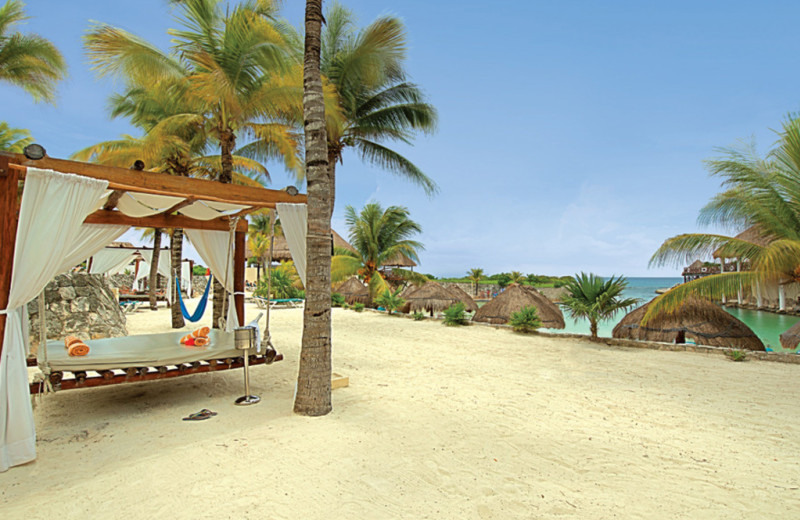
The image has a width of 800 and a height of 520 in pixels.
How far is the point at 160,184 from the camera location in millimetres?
3635

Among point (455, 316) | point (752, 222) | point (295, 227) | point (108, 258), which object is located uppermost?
point (752, 222)

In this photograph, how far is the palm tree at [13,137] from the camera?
11748 millimetres

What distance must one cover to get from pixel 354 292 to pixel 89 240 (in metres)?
11.6

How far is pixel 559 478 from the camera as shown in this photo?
7.72 feet

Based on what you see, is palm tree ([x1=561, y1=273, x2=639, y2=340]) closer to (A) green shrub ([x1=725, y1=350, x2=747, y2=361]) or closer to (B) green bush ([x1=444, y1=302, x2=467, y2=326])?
(A) green shrub ([x1=725, y1=350, x2=747, y2=361])

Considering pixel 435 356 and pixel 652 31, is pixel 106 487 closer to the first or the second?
pixel 435 356

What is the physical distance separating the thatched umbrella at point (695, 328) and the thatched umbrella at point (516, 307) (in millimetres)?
1612

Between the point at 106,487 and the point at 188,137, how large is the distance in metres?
9.37

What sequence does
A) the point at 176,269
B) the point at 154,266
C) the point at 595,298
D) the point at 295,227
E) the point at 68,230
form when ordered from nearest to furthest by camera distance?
the point at 68,230
the point at 295,227
the point at 595,298
the point at 176,269
the point at 154,266

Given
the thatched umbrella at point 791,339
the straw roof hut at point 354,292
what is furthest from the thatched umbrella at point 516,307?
the straw roof hut at point 354,292

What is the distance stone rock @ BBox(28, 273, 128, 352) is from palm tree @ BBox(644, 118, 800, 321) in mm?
10352

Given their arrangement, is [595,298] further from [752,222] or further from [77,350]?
[77,350]

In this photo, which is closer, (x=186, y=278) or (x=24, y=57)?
(x=24, y=57)

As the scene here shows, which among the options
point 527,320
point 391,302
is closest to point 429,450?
point 527,320
